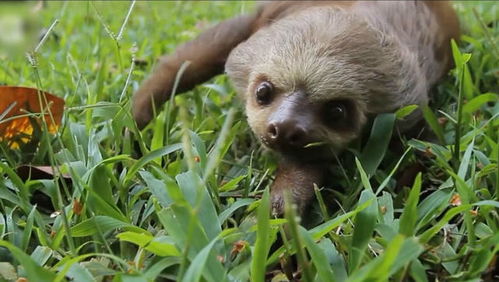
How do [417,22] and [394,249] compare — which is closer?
[394,249]

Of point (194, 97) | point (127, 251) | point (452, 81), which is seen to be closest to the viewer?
point (127, 251)

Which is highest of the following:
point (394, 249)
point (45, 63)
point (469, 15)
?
point (394, 249)

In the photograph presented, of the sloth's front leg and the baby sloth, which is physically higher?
the baby sloth

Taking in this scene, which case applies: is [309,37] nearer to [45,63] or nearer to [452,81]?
[452,81]

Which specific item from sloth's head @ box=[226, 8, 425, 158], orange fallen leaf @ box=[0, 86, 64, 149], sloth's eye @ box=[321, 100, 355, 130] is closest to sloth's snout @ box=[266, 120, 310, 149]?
sloth's head @ box=[226, 8, 425, 158]

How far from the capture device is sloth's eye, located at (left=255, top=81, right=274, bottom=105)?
2592mm

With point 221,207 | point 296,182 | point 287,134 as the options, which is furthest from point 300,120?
point 221,207

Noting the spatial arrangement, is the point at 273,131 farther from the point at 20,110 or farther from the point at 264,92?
the point at 20,110

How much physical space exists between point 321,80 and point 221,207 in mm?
675

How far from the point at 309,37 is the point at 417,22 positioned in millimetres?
864

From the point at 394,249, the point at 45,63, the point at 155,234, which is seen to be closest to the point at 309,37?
the point at 155,234

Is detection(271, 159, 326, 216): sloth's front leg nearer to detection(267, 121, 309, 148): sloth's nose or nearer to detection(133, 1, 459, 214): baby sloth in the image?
detection(133, 1, 459, 214): baby sloth

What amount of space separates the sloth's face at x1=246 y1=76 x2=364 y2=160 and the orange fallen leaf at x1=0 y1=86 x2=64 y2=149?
764 mm

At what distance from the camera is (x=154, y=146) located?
8.01 feet
